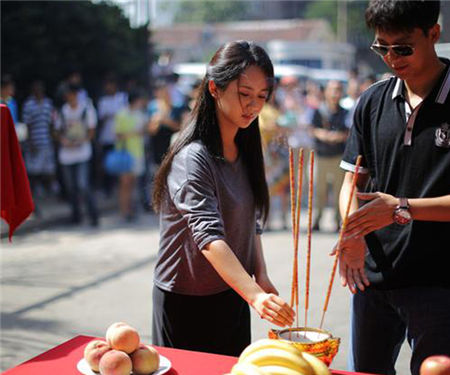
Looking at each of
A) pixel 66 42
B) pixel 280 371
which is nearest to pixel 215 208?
pixel 280 371

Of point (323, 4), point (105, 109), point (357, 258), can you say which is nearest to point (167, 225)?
point (357, 258)

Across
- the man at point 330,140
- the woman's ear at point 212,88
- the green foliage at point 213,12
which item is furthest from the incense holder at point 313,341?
the green foliage at point 213,12

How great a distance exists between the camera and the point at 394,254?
7.54 ft

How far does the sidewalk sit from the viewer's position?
859 cm

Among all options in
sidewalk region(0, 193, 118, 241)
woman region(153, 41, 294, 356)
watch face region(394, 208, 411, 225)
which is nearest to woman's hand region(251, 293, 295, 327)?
woman region(153, 41, 294, 356)

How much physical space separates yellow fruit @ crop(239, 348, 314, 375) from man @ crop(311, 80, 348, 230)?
6.84 meters

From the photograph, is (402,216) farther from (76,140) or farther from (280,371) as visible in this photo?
(76,140)

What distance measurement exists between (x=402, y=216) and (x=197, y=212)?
24.1 inches

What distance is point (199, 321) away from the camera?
238 cm

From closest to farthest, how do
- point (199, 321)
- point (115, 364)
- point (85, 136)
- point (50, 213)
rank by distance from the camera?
point (115, 364) → point (199, 321) → point (85, 136) → point (50, 213)

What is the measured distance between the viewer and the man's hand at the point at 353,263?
7.14 ft

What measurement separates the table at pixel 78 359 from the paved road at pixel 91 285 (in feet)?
7.61

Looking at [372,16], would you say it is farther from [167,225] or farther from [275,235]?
[275,235]

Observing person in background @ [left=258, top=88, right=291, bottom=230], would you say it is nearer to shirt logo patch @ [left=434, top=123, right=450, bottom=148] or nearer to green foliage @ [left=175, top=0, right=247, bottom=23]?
shirt logo patch @ [left=434, top=123, right=450, bottom=148]
